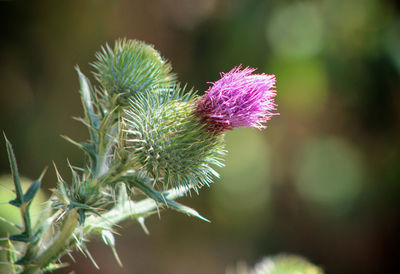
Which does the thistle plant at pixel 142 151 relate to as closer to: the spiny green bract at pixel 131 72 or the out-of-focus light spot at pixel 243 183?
the spiny green bract at pixel 131 72

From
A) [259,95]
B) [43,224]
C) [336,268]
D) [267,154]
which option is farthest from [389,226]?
[43,224]

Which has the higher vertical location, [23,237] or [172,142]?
[172,142]

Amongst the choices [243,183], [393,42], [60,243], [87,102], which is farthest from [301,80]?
[60,243]

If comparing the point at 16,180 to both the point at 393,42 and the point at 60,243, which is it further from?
the point at 393,42

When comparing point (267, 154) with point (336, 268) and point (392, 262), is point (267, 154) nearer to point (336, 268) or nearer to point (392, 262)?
point (336, 268)

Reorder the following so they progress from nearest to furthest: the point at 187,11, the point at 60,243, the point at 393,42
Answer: the point at 60,243
the point at 393,42
the point at 187,11

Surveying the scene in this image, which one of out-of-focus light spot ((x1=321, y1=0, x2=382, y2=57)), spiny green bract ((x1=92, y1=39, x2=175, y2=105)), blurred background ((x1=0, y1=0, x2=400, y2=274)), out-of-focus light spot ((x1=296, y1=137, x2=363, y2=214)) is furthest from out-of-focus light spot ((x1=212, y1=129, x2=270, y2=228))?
spiny green bract ((x1=92, y1=39, x2=175, y2=105))
